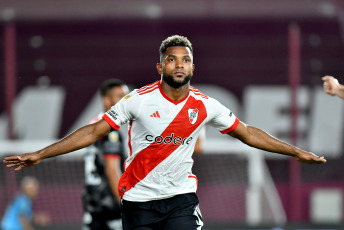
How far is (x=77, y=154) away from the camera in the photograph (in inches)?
499

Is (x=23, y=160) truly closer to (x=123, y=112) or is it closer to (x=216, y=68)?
(x=123, y=112)

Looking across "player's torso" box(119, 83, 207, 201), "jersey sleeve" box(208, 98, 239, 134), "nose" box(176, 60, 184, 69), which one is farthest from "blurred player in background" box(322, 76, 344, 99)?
"nose" box(176, 60, 184, 69)

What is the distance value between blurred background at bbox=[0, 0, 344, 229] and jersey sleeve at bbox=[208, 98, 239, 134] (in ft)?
27.7

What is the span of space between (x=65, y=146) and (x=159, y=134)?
0.62 meters

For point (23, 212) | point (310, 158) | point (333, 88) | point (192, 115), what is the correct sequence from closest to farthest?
point (192, 115)
point (310, 158)
point (333, 88)
point (23, 212)

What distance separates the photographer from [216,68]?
15070 millimetres

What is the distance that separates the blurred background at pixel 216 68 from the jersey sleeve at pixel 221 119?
845cm

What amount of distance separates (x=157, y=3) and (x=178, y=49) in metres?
11.7

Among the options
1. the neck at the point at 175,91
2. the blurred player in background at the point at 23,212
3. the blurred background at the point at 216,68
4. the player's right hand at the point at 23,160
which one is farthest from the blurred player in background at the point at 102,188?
the blurred background at the point at 216,68

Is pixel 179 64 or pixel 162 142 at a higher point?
pixel 179 64

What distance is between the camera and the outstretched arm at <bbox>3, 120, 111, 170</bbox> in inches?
182

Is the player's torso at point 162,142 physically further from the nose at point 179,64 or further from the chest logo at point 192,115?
the nose at point 179,64

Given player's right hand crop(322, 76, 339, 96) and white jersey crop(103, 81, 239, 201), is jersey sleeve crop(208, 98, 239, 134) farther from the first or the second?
player's right hand crop(322, 76, 339, 96)

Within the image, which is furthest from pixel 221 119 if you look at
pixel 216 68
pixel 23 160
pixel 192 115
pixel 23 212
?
pixel 216 68
